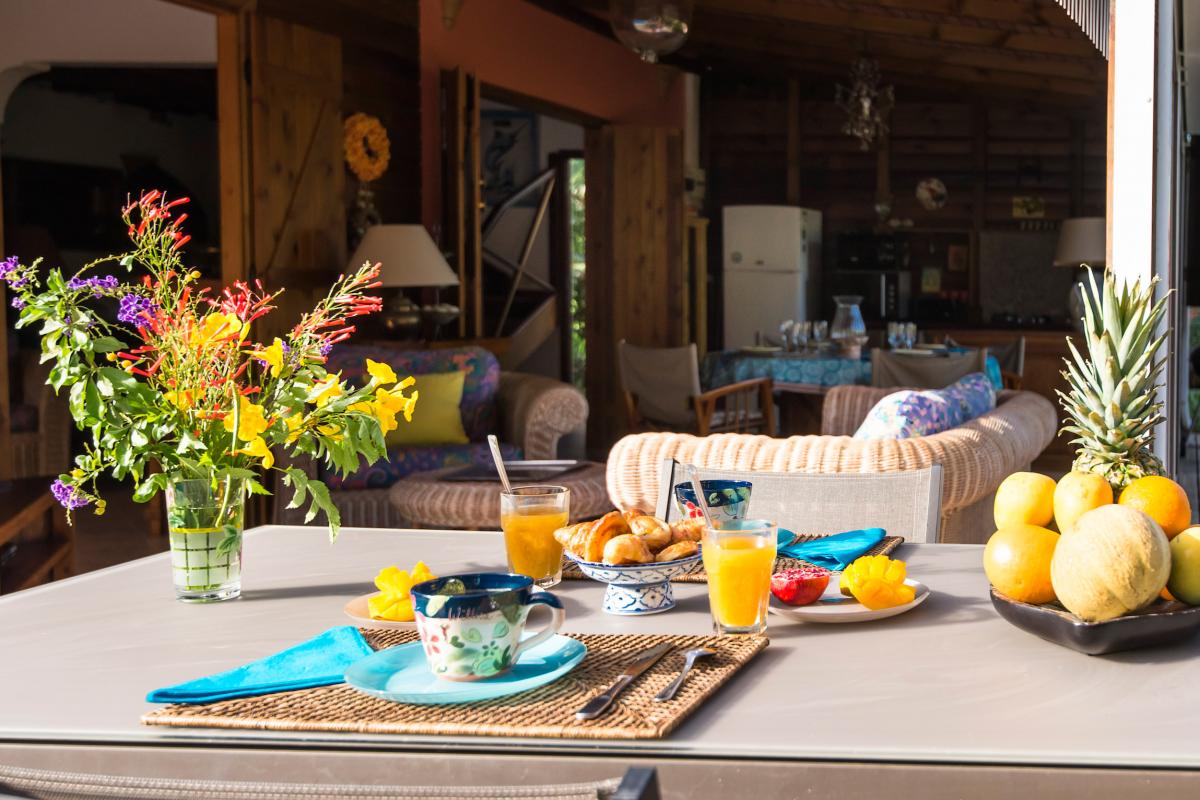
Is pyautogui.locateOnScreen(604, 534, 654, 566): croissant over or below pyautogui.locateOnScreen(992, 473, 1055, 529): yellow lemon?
below

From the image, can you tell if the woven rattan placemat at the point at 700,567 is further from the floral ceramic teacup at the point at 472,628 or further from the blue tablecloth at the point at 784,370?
the blue tablecloth at the point at 784,370

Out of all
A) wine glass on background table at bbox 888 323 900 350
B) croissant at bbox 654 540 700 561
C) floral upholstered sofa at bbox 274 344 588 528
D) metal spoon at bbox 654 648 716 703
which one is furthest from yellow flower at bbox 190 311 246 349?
wine glass on background table at bbox 888 323 900 350

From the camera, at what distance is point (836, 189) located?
37.9ft

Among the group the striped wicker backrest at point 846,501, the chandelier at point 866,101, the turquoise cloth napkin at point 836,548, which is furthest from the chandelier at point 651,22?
the turquoise cloth napkin at point 836,548

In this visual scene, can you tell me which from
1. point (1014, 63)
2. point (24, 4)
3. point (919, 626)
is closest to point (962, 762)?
point (919, 626)

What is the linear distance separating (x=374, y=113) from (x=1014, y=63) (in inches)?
192

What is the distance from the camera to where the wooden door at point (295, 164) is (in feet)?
19.0

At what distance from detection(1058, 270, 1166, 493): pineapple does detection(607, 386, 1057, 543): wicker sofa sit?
1.22 metres

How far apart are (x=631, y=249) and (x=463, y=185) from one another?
3.01 metres

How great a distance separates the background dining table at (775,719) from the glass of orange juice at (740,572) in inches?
1.8

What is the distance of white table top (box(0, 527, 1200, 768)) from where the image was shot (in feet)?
3.40

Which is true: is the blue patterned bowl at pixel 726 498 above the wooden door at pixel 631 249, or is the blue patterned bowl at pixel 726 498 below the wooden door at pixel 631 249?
below

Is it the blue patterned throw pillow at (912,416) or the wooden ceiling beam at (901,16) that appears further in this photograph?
the wooden ceiling beam at (901,16)

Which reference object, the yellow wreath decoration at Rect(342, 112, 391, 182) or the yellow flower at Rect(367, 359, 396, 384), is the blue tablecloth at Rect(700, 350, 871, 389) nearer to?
the yellow wreath decoration at Rect(342, 112, 391, 182)
